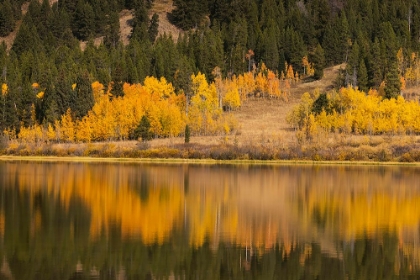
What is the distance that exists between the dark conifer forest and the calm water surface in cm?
5928

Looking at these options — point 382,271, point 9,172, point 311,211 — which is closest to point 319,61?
point 9,172

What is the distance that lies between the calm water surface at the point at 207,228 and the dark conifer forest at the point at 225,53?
59285 mm

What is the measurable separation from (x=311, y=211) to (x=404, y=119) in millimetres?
70012

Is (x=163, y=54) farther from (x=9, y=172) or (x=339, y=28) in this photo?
(x=9, y=172)

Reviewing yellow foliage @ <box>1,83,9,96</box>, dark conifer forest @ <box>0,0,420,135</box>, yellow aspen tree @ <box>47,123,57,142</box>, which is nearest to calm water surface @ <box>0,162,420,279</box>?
yellow aspen tree @ <box>47,123,57,142</box>

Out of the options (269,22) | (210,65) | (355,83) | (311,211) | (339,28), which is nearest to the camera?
(311,211)

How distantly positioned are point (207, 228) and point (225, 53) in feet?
418

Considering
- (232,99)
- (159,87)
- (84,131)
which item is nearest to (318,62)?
(232,99)

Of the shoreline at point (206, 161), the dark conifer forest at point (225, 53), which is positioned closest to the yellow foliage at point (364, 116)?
the dark conifer forest at point (225, 53)

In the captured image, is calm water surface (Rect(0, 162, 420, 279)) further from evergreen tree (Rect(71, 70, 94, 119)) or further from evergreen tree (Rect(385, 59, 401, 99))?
evergreen tree (Rect(385, 59, 401, 99))

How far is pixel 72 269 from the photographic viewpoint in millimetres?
26156

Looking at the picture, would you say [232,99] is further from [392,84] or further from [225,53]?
[225,53]

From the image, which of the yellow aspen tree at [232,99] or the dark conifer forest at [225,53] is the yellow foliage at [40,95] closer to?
the dark conifer forest at [225,53]

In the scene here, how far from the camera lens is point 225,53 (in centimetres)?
16125
